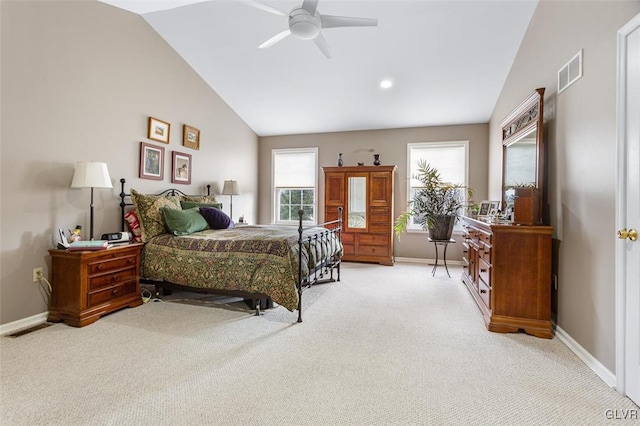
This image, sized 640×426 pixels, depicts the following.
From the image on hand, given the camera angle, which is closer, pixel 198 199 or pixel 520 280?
pixel 520 280

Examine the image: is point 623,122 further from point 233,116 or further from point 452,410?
point 233,116

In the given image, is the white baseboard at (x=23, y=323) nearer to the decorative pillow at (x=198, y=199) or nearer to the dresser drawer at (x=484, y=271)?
the decorative pillow at (x=198, y=199)

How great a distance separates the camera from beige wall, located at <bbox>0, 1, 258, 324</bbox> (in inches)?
98.7

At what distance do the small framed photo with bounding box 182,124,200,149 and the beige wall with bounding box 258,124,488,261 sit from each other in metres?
1.89

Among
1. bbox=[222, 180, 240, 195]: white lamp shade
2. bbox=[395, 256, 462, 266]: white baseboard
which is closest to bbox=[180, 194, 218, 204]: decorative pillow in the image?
bbox=[222, 180, 240, 195]: white lamp shade

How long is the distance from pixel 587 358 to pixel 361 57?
153 inches

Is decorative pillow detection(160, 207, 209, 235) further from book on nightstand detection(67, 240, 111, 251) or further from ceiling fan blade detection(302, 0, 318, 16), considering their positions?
ceiling fan blade detection(302, 0, 318, 16)

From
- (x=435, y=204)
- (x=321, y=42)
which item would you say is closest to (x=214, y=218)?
(x=321, y=42)

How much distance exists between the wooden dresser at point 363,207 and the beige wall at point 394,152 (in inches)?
→ 19.5

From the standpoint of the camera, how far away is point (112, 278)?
2906mm

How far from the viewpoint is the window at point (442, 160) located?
5324 millimetres

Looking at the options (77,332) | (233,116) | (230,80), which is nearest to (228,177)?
(233,116)

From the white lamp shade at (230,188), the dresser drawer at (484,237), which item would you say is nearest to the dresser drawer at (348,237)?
the white lamp shade at (230,188)

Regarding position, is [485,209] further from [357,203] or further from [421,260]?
[357,203]
